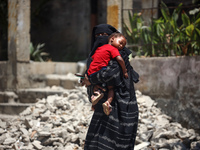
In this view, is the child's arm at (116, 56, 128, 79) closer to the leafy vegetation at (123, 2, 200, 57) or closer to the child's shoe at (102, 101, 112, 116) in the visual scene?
the child's shoe at (102, 101, 112, 116)

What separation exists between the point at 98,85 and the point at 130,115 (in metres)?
0.45

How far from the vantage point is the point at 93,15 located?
10570mm

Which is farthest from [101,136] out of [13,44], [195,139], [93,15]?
[93,15]

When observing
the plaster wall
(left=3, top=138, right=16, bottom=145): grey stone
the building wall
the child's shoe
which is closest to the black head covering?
the child's shoe


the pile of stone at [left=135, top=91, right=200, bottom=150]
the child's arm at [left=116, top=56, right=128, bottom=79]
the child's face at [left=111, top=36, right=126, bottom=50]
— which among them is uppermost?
the child's face at [left=111, top=36, right=126, bottom=50]

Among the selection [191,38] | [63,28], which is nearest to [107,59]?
[191,38]

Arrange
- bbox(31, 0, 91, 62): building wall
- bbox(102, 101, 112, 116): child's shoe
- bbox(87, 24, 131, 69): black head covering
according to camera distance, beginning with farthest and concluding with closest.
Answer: bbox(31, 0, 91, 62): building wall → bbox(87, 24, 131, 69): black head covering → bbox(102, 101, 112, 116): child's shoe

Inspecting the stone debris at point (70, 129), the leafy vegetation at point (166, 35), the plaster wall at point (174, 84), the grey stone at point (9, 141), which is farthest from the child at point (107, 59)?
the leafy vegetation at point (166, 35)

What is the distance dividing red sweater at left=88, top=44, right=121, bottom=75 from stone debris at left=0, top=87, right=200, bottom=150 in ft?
6.30

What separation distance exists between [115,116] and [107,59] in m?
0.58

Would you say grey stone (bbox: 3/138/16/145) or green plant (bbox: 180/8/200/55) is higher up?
green plant (bbox: 180/8/200/55)

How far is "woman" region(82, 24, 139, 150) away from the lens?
2.60 m

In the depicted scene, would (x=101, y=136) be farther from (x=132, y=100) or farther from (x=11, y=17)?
(x=11, y=17)

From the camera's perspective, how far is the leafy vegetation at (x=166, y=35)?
199 inches
